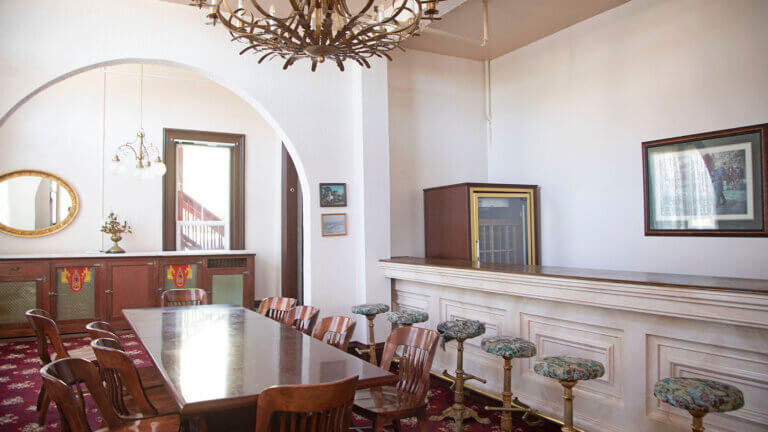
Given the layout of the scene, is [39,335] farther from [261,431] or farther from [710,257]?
[710,257]

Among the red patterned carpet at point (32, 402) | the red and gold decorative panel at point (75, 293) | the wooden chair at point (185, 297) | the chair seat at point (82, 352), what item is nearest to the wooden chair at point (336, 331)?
the red patterned carpet at point (32, 402)

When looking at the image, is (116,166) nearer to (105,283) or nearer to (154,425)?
(105,283)

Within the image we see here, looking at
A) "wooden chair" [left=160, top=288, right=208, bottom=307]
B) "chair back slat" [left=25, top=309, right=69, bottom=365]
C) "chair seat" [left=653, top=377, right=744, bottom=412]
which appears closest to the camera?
"chair seat" [left=653, top=377, right=744, bottom=412]

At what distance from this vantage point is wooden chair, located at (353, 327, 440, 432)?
→ 266 cm

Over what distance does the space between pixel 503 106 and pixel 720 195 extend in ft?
9.62

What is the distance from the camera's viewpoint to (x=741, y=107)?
4.22 meters

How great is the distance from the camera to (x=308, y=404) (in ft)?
6.23

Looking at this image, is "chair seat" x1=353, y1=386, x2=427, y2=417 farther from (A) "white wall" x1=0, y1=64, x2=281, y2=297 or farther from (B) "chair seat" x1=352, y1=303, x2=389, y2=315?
(A) "white wall" x1=0, y1=64, x2=281, y2=297

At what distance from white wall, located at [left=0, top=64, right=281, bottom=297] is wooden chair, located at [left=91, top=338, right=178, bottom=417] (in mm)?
4937

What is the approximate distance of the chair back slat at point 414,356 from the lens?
285cm

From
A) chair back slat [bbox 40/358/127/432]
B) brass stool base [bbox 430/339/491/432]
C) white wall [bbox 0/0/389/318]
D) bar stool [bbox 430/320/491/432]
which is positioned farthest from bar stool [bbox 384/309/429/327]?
chair back slat [bbox 40/358/127/432]

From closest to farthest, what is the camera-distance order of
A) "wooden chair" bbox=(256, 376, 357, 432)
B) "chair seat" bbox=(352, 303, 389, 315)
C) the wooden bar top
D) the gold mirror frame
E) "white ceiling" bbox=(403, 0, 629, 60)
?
1. "wooden chair" bbox=(256, 376, 357, 432)
2. the wooden bar top
3. "chair seat" bbox=(352, 303, 389, 315)
4. "white ceiling" bbox=(403, 0, 629, 60)
5. the gold mirror frame

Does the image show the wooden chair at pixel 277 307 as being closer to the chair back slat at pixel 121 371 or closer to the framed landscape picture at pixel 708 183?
the chair back slat at pixel 121 371

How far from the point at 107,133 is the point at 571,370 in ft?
23.1
